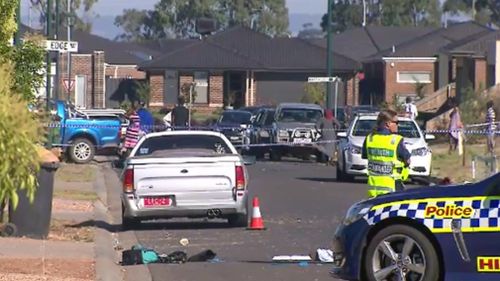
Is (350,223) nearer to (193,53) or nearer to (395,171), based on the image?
(395,171)

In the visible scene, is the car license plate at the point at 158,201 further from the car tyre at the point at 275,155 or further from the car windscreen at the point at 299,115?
the car tyre at the point at 275,155

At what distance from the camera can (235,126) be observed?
141 ft

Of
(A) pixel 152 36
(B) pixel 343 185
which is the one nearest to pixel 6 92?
(B) pixel 343 185

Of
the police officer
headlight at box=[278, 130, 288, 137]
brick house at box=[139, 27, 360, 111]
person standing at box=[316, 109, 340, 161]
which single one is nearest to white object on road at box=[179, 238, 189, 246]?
the police officer

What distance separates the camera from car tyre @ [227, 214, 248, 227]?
739 inches

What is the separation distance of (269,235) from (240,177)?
0.96 meters

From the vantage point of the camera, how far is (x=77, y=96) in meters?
74.8

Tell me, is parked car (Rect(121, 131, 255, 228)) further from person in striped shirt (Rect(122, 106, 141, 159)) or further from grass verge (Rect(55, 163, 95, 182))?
person in striped shirt (Rect(122, 106, 141, 159))

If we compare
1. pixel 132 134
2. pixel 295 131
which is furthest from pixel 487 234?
pixel 295 131

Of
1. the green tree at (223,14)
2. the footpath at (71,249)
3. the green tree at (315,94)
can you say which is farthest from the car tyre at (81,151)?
the green tree at (223,14)

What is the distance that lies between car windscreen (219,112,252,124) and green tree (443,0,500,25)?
72664 millimetres

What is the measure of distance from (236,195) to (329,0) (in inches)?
867

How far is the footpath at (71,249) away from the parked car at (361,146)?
22.5ft

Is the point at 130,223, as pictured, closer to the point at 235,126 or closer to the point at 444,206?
the point at 444,206
